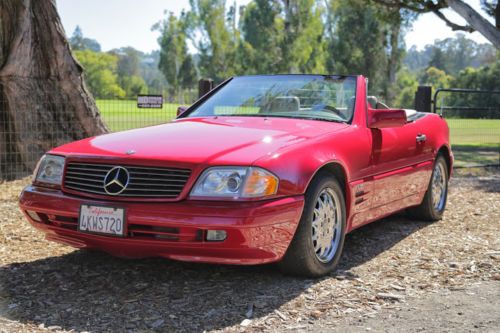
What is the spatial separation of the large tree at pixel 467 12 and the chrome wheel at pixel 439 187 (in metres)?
10.5

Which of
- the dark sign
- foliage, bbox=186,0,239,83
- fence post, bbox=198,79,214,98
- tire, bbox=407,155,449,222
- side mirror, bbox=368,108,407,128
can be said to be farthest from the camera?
foliage, bbox=186,0,239,83

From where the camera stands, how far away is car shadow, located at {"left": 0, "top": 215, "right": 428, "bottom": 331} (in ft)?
11.3

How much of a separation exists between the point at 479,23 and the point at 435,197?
36.0ft

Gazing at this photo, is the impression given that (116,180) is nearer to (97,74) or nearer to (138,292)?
(138,292)

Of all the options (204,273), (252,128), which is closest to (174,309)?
(204,273)

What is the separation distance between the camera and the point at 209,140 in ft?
13.3

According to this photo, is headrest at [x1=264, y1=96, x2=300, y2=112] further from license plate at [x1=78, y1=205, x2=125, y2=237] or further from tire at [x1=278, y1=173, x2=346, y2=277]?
license plate at [x1=78, y1=205, x2=125, y2=237]

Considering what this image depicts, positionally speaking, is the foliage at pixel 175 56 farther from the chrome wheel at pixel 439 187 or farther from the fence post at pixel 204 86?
the chrome wheel at pixel 439 187

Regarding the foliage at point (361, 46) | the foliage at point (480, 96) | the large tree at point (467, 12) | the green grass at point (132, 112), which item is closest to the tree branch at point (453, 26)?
the large tree at point (467, 12)

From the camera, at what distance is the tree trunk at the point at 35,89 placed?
29.6 feet

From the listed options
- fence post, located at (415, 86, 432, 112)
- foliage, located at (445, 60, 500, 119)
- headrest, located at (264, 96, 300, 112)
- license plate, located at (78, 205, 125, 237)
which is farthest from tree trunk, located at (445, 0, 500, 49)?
license plate, located at (78, 205, 125, 237)

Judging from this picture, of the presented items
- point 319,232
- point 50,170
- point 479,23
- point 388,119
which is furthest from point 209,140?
point 479,23

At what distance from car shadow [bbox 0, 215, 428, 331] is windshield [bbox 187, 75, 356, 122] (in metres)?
1.21

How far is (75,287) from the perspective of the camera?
401 centimetres
